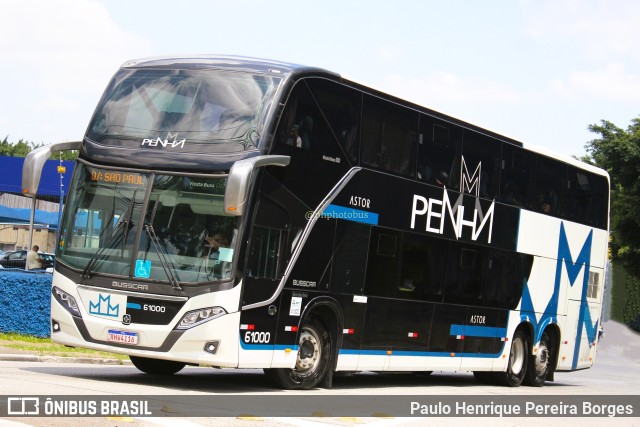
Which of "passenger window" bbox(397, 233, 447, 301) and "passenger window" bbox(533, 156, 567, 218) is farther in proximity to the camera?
"passenger window" bbox(533, 156, 567, 218)

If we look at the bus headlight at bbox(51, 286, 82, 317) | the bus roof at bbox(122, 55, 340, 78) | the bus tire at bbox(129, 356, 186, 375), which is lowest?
the bus tire at bbox(129, 356, 186, 375)

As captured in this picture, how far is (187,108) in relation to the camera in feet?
47.8

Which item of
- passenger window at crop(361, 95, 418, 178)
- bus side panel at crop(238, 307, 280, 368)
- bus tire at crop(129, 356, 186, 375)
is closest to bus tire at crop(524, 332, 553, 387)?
passenger window at crop(361, 95, 418, 178)

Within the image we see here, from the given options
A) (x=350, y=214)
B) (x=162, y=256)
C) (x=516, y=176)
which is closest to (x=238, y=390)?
(x=162, y=256)

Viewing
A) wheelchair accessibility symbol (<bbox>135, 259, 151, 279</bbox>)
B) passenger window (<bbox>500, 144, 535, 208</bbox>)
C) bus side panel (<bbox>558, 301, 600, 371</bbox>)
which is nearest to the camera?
wheelchair accessibility symbol (<bbox>135, 259, 151, 279</bbox>)

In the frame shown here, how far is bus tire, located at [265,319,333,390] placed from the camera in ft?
50.0

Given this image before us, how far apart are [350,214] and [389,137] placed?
1.59 metres

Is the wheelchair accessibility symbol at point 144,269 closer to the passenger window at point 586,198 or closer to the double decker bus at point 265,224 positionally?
the double decker bus at point 265,224

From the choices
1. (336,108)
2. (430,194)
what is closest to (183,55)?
(336,108)

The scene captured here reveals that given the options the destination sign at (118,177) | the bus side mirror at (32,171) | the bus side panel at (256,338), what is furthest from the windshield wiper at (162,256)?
the bus side mirror at (32,171)

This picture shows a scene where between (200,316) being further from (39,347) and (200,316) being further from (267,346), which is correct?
(39,347)

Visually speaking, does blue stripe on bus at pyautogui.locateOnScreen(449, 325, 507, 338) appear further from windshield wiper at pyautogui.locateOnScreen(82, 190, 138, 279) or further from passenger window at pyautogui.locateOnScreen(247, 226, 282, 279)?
windshield wiper at pyautogui.locateOnScreen(82, 190, 138, 279)

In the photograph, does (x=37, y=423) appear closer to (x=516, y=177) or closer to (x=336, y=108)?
(x=336, y=108)

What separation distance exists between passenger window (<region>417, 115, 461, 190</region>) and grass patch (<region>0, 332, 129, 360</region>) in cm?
695
